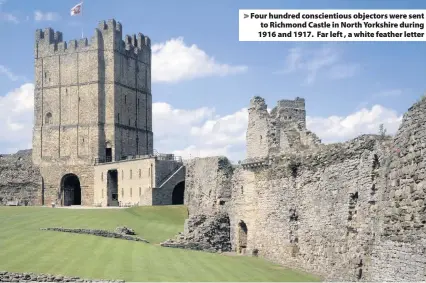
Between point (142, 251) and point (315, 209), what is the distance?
24.7ft

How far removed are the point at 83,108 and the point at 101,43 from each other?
25.1 ft

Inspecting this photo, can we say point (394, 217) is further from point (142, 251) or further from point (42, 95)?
point (42, 95)

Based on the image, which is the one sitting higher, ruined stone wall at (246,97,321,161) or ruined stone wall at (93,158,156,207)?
ruined stone wall at (246,97,321,161)

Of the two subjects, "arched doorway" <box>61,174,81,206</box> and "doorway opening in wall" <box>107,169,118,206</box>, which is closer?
"doorway opening in wall" <box>107,169,118,206</box>

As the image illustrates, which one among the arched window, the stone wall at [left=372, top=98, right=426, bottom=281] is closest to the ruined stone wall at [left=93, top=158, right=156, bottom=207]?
the arched window

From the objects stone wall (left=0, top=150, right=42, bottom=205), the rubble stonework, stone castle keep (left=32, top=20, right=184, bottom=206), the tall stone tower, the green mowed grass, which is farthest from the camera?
the tall stone tower

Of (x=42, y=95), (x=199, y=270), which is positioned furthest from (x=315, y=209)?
(x=42, y=95)

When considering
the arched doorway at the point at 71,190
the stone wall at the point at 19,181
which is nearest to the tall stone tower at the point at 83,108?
→ the arched doorway at the point at 71,190

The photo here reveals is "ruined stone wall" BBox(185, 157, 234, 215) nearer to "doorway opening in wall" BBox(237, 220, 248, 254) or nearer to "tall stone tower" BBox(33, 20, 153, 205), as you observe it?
"doorway opening in wall" BBox(237, 220, 248, 254)

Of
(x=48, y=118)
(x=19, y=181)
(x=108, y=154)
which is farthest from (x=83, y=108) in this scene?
(x=19, y=181)

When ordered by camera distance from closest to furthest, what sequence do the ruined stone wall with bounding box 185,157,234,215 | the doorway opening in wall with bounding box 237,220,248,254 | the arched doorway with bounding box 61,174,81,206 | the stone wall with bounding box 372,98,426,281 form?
the stone wall with bounding box 372,98,426,281 → the doorway opening in wall with bounding box 237,220,248,254 → the ruined stone wall with bounding box 185,157,234,215 → the arched doorway with bounding box 61,174,81,206

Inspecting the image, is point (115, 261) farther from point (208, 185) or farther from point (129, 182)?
point (129, 182)

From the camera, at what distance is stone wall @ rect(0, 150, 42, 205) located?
69312mm

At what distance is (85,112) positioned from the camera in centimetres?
7275
